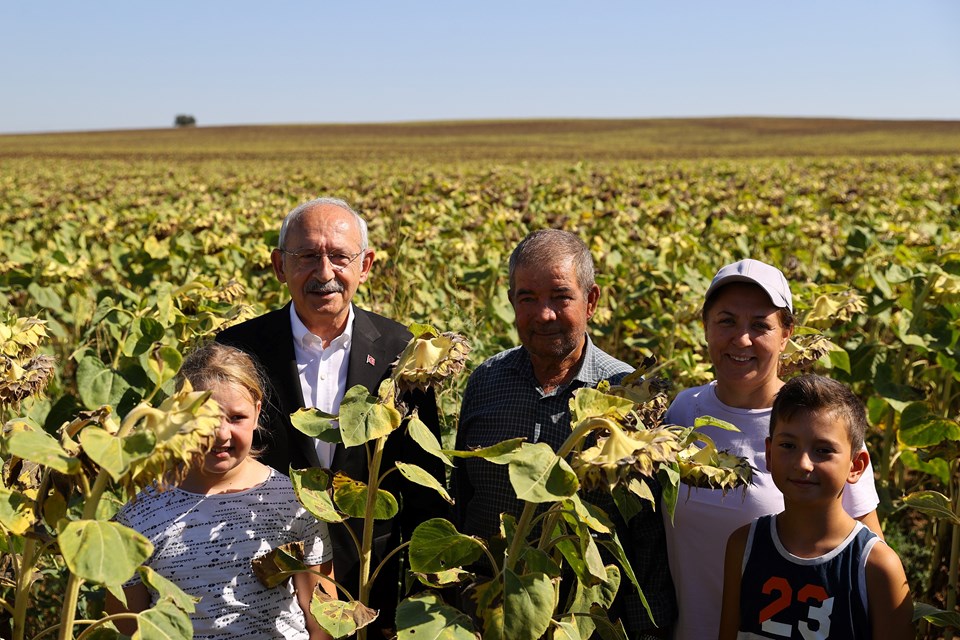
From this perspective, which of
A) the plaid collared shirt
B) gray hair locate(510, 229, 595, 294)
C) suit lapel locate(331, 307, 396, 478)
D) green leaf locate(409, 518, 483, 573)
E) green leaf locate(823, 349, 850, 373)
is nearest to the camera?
green leaf locate(409, 518, 483, 573)

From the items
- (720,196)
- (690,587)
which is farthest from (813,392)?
(720,196)

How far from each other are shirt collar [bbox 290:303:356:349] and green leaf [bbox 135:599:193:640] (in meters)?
1.25

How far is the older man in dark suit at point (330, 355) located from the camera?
95.7 inches

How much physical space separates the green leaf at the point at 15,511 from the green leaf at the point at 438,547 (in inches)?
22.5

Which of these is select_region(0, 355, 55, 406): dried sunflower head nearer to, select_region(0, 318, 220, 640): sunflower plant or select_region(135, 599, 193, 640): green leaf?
select_region(0, 318, 220, 640): sunflower plant

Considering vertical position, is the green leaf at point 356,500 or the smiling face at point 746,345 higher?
the smiling face at point 746,345

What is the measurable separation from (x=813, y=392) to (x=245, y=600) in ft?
3.87

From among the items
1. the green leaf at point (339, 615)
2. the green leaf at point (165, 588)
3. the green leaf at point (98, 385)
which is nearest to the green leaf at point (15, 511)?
the green leaf at point (165, 588)

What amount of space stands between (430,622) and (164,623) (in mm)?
380

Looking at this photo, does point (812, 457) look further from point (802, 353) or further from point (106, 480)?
point (106, 480)

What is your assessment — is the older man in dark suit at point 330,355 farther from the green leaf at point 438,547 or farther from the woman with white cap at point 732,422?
the green leaf at point 438,547

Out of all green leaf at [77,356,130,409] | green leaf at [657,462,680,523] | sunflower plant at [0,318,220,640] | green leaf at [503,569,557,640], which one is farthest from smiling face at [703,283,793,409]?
green leaf at [77,356,130,409]

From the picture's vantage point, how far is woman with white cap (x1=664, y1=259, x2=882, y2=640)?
82.4 inches

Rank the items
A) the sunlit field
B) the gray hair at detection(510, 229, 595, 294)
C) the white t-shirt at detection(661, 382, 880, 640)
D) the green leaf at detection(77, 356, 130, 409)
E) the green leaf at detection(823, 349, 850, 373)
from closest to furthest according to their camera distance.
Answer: the white t-shirt at detection(661, 382, 880, 640) → the gray hair at detection(510, 229, 595, 294) → the green leaf at detection(77, 356, 130, 409) → the sunlit field → the green leaf at detection(823, 349, 850, 373)
